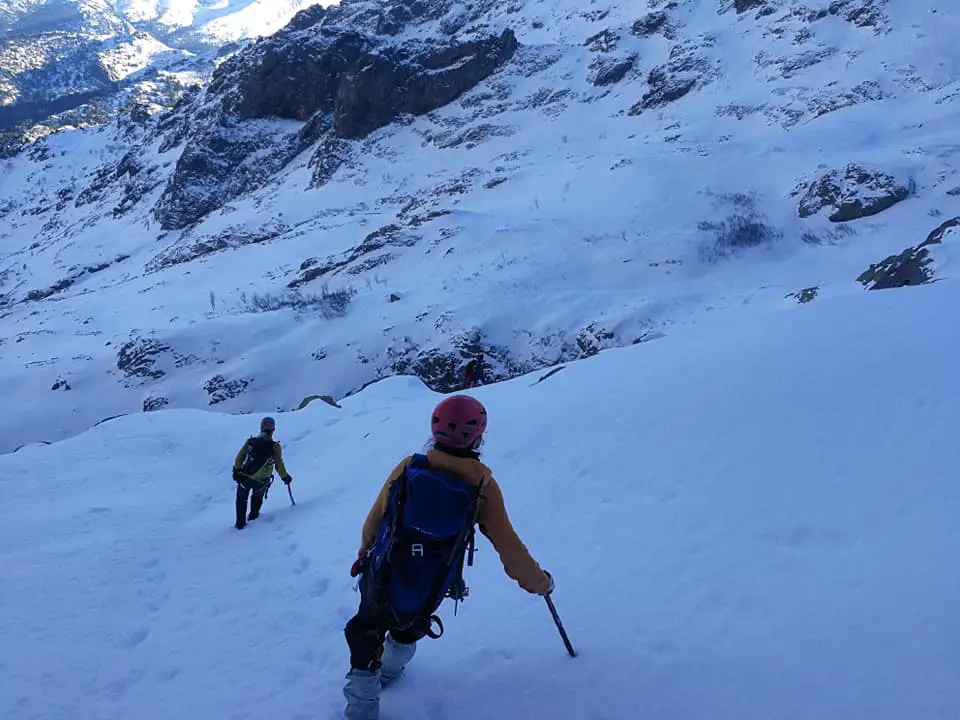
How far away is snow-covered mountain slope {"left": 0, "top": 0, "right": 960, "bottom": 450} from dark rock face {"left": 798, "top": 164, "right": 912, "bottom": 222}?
0.10 meters

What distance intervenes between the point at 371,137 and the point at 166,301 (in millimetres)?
27051

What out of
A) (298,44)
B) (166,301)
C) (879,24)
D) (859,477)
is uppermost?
(298,44)

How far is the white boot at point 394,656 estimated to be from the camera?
337 centimetres

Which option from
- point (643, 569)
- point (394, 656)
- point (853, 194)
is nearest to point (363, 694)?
point (394, 656)

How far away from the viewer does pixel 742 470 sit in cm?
465

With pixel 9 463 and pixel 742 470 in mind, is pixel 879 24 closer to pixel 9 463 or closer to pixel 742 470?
pixel 742 470

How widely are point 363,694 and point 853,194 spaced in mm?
25828

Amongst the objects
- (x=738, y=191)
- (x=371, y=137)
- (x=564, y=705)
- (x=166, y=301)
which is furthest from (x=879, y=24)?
(x=564, y=705)

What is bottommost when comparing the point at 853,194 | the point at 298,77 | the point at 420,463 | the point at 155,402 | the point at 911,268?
the point at 155,402

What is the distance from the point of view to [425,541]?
2779 millimetres

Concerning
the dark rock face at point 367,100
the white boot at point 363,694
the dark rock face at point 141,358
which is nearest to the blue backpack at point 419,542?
the white boot at point 363,694

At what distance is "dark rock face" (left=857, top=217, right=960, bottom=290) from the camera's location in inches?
392

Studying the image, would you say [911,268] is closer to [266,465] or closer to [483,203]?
[266,465]

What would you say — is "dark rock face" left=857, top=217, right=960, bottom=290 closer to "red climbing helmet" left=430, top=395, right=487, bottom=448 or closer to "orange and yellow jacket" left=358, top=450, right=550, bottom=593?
"orange and yellow jacket" left=358, top=450, right=550, bottom=593
